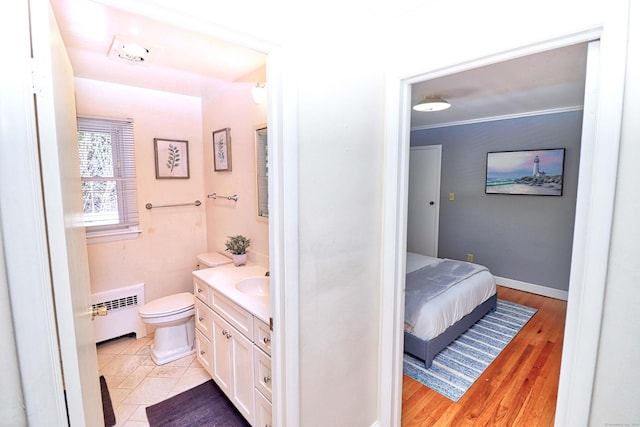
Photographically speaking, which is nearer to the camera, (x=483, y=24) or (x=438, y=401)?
(x=483, y=24)

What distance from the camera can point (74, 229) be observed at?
105 centimetres

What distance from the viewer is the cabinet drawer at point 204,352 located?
86.4 inches

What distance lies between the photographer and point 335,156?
4.33 ft

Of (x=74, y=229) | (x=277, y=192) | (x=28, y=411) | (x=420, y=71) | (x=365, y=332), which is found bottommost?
(x=365, y=332)

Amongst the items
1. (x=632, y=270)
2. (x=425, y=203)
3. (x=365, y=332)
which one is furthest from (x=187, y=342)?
(x=425, y=203)

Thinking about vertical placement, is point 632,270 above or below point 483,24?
below

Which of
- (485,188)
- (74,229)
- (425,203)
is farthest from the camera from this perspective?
(425,203)

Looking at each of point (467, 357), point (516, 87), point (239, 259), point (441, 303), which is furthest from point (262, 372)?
point (516, 87)

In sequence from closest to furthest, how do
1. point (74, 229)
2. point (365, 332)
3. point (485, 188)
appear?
point (74, 229)
point (365, 332)
point (485, 188)

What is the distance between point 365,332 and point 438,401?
106 centimetres

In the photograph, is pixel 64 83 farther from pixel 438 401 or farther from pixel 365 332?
pixel 438 401

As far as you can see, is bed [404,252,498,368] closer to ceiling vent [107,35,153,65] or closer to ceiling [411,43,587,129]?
ceiling [411,43,587,129]

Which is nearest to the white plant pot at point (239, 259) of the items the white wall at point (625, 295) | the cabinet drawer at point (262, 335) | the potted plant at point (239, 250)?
the potted plant at point (239, 250)

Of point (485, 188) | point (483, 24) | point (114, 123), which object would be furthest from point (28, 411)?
point (485, 188)
